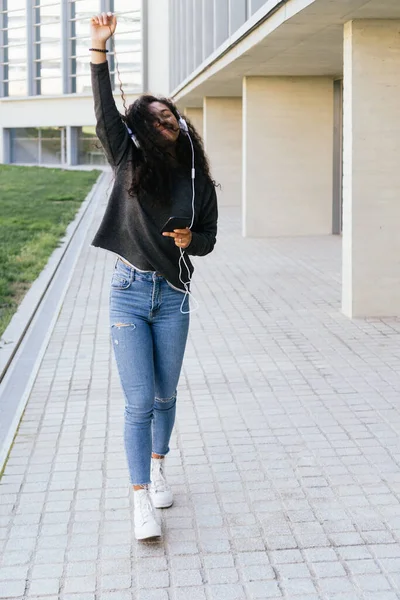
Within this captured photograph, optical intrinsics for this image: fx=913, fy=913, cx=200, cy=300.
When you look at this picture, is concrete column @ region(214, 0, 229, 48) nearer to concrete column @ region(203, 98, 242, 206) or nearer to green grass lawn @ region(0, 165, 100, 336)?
green grass lawn @ region(0, 165, 100, 336)

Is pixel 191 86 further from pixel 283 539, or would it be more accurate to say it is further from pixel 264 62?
pixel 283 539

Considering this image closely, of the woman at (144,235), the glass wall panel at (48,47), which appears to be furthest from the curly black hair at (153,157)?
the glass wall panel at (48,47)

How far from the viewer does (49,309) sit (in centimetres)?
1032

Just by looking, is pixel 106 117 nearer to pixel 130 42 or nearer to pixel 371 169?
pixel 371 169

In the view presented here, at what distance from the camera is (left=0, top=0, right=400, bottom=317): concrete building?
9500 mm

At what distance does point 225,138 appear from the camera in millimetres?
25141

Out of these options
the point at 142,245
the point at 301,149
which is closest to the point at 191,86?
the point at 301,149

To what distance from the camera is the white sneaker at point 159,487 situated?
4504 millimetres

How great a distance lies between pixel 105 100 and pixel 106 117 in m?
0.08

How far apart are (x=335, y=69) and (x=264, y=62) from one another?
1.75m

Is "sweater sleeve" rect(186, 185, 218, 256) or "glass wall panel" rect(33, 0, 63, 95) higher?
"glass wall panel" rect(33, 0, 63, 95)

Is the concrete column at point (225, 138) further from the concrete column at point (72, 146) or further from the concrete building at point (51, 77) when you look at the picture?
the concrete column at point (72, 146)

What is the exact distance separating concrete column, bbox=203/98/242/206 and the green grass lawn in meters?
4.10

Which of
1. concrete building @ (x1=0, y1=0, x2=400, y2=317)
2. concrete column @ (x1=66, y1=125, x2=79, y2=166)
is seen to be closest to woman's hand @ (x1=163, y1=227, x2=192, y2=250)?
concrete building @ (x1=0, y1=0, x2=400, y2=317)
